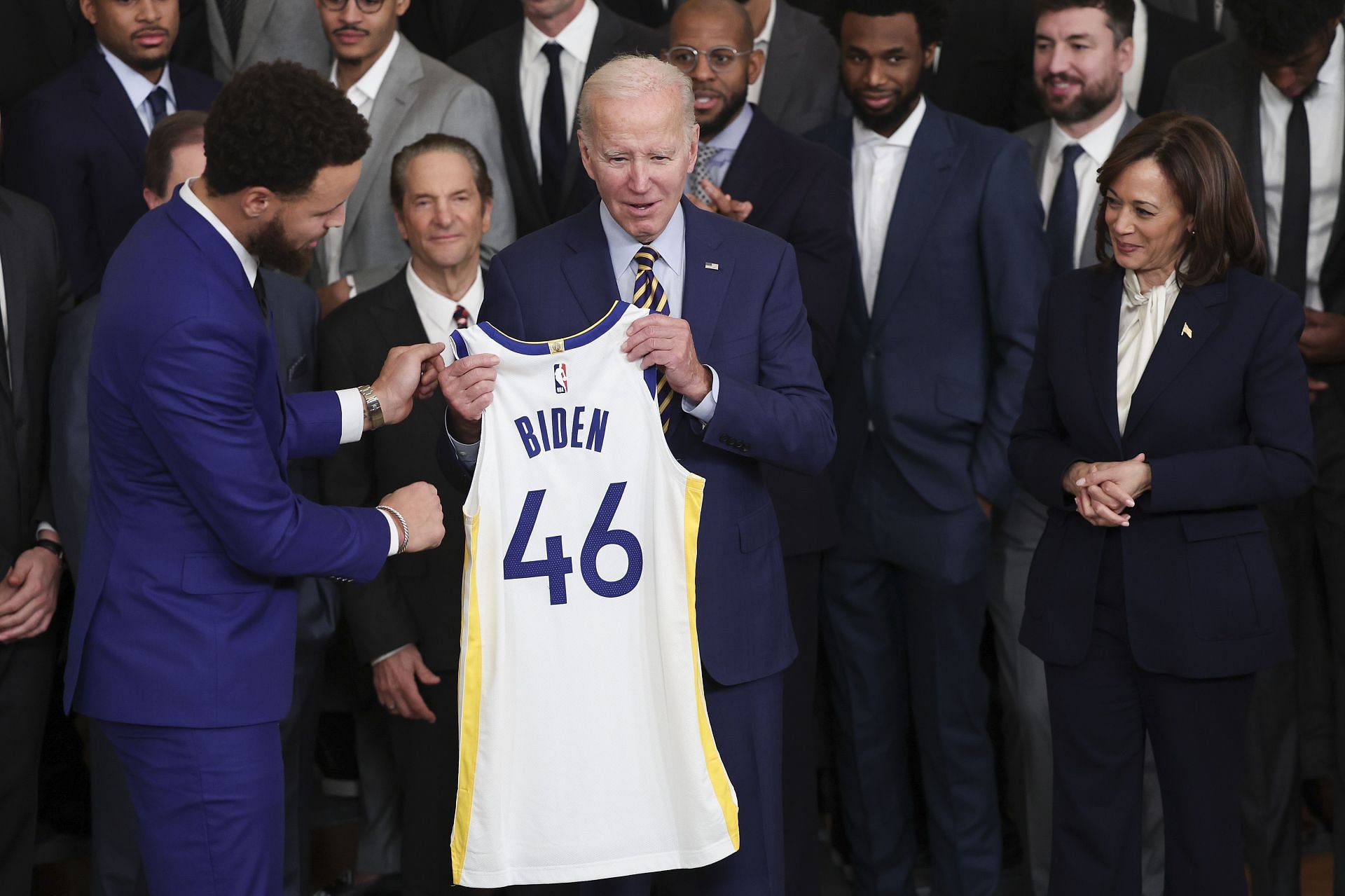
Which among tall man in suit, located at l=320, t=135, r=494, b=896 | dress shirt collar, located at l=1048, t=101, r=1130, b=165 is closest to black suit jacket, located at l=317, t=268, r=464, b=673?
tall man in suit, located at l=320, t=135, r=494, b=896

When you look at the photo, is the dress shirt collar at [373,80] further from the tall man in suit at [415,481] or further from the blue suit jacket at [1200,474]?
the blue suit jacket at [1200,474]

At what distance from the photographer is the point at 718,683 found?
267cm

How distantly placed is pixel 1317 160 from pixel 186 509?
3.04 m

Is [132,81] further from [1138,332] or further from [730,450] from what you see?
[1138,332]

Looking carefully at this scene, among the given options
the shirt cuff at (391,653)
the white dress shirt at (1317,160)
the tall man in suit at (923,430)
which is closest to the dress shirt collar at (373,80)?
the tall man in suit at (923,430)

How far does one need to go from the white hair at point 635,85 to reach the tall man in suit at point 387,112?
152 cm

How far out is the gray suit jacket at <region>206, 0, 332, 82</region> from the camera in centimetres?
452

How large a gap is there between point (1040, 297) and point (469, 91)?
166 cm

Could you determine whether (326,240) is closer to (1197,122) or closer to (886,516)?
(886,516)

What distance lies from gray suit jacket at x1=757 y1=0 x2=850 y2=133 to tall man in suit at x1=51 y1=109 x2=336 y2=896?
5.26ft

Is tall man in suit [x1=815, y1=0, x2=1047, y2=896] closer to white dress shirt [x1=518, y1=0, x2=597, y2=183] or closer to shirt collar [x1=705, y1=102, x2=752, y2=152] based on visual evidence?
shirt collar [x1=705, y1=102, x2=752, y2=152]

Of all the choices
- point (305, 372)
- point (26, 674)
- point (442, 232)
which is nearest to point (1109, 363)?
point (442, 232)

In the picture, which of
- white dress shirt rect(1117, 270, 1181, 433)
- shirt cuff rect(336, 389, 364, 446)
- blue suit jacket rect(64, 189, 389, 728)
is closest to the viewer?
blue suit jacket rect(64, 189, 389, 728)

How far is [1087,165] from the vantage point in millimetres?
4105
